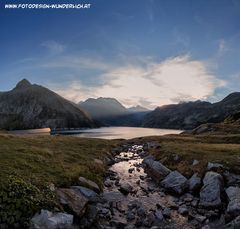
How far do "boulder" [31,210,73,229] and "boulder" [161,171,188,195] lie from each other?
14.4m

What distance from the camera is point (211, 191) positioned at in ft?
86.8

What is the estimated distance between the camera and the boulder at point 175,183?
2982 cm

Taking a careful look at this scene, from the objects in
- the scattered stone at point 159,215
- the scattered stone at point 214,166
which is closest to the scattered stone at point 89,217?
the scattered stone at point 159,215

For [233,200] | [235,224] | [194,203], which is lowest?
[194,203]

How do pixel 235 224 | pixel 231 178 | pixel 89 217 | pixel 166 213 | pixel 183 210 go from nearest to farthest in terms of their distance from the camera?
1. pixel 235 224
2. pixel 89 217
3. pixel 166 213
4. pixel 183 210
5. pixel 231 178

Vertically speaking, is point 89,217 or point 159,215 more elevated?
point 89,217

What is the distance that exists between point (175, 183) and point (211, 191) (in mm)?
5206

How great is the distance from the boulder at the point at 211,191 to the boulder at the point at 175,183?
247 cm

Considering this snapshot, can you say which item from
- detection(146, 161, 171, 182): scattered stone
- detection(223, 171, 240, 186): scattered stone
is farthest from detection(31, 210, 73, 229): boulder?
detection(146, 161, 171, 182): scattered stone

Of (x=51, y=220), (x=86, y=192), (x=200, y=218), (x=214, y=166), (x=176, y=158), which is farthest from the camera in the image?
(x=176, y=158)

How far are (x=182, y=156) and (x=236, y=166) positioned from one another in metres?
10.9

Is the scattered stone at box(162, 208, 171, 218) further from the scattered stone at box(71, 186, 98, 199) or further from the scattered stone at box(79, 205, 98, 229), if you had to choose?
the scattered stone at box(71, 186, 98, 199)

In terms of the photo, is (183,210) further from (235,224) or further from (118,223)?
(118,223)

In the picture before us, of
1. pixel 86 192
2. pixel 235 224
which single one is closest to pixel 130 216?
pixel 86 192
